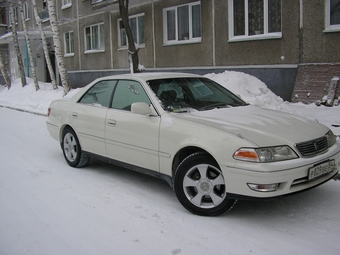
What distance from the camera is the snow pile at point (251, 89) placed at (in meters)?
9.84

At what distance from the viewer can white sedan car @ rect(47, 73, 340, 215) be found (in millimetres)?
3645

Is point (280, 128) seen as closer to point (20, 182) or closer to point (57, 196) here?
point (57, 196)

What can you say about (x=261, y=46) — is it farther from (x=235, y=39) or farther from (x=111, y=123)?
(x=111, y=123)

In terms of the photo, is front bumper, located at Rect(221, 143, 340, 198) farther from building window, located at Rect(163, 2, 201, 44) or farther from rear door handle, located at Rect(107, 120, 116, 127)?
building window, located at Rect(163, 2, 201, 44)

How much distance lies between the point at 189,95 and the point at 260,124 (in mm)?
1165

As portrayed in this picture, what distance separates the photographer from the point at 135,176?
5555mm

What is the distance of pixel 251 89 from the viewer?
10.8 metres

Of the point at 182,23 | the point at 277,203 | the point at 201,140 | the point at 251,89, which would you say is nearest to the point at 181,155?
the point at 201,140

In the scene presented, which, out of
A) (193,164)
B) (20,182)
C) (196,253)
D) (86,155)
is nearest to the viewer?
(196,253)

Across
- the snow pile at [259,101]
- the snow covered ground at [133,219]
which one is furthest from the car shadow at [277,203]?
the snow pile at [259,101]

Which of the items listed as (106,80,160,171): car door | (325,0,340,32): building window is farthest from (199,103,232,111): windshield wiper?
(325,0,340,32): building window

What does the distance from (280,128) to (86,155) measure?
3.05 meters

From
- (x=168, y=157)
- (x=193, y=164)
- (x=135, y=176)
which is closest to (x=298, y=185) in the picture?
(x=193, y=164)

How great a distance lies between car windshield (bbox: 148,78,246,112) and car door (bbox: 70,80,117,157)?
35.0 inches
